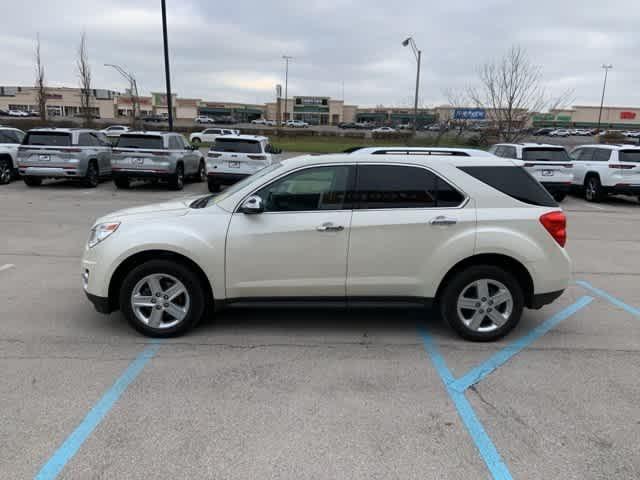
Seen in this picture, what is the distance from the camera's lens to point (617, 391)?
152 inches

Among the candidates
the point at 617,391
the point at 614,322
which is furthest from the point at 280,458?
the point at 614,322

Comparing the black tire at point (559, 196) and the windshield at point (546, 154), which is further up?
the windshield at point (546, 154)

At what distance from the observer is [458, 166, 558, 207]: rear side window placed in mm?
4684

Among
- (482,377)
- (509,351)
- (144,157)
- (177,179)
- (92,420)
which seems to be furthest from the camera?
(177,179)

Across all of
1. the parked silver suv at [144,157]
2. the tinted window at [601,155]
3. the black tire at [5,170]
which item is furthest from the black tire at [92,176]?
the tinted window at [601,155]

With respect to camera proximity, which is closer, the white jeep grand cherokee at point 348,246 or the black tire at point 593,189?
the white jeep grand cherokee at point 348,246

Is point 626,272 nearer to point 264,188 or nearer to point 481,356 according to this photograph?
point 481,356

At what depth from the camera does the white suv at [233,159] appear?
49.8ft

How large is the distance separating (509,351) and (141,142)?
43.8 ft

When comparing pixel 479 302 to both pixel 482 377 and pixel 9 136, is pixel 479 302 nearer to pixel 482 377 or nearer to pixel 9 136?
pixel 482 377

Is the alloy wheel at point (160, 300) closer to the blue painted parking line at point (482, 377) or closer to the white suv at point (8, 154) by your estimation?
the blue painted parking line at point (482, 377)

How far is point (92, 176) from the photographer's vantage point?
52.7ft

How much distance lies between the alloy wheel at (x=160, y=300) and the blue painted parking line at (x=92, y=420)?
11.5 inches

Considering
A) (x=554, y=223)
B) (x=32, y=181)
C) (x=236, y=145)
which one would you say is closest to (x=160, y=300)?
(x=554, y=223)
